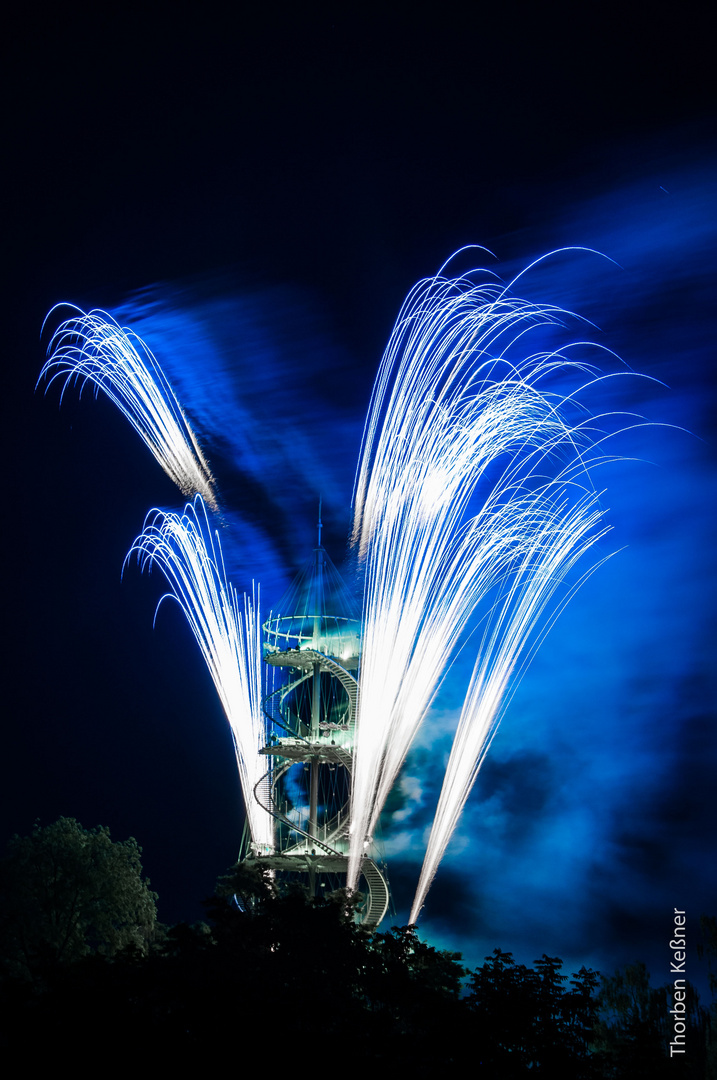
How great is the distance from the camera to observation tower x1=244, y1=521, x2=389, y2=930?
3891 centimetres

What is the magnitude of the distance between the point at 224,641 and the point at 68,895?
12.6 metres

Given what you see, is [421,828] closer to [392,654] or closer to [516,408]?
[392,654]

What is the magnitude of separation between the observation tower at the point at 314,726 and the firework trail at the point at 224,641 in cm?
71

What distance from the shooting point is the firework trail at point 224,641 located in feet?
123

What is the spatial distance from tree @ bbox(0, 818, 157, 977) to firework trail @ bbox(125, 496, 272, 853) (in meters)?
5.97

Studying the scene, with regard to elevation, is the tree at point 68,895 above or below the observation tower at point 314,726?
below

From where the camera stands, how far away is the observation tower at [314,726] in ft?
128

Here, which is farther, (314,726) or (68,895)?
(314,726)

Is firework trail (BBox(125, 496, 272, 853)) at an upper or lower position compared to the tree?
upper

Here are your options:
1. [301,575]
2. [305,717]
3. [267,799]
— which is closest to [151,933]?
[267,799]

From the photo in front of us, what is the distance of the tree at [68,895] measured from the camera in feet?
128

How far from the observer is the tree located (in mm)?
39062

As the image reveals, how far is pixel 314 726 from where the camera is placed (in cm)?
4131

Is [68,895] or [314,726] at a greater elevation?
[314,726]
